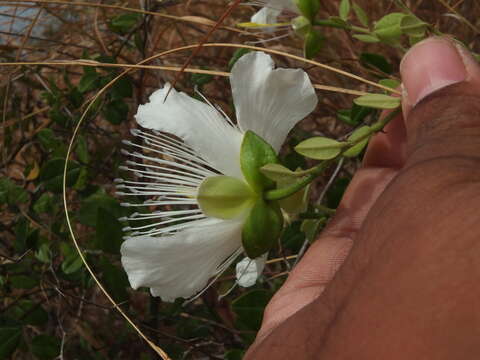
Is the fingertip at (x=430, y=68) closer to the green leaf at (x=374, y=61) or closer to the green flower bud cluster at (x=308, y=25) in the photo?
the green flower bud cluster at (x=308, y=25)

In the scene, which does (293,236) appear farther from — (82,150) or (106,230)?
(82,150)

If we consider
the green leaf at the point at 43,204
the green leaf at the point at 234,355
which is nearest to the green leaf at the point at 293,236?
the green leaf at the point at 234,355

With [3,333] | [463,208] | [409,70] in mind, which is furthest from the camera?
[3,333]

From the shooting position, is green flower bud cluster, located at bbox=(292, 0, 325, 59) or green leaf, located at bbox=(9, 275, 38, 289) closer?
green flower bud cluster, located at bbox=(292, 0, 325, 59)

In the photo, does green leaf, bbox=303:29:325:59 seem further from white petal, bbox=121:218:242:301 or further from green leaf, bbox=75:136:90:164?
green leaf, bbox=75:136:90:164

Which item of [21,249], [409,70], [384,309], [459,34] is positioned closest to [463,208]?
[384,309]

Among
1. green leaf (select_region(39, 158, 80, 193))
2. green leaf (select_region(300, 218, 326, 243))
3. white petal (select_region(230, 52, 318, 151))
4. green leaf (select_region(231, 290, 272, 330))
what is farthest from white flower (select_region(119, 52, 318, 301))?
green leaf (select_region(39, 158, 80, 193))

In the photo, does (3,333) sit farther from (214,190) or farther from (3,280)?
(214,190)
